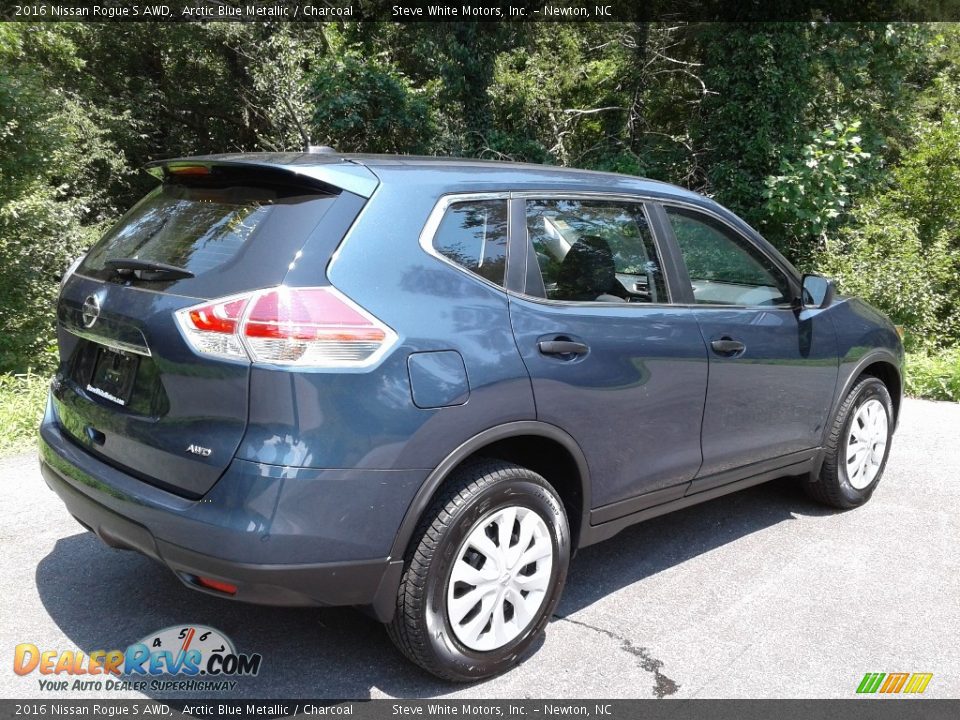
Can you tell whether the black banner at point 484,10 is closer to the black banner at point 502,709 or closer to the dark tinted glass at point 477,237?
the dark tinted glass at point 477,237

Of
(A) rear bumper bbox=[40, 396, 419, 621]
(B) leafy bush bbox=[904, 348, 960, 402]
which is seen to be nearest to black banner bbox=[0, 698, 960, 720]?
(A) rear bumper bbox=[40, 396, 419, 621]

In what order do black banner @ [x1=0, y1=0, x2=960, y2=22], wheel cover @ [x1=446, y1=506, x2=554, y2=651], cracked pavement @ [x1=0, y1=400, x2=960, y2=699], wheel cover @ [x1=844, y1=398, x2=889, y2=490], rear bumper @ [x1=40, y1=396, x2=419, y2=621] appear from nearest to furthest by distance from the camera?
rear bumper @ [x1=40, y1=396, x2=419, y2=621], wheel cover @ [x1=446, y1=506, x2=554, y2=651], cracked pavement @ [x1=0, y1=400, x2=960, y2=699], wheel cover @ [x1=844, y1=398, x2=889, y2=490], black banner @ [x1=0, y1=0, x2=960, y2=22]

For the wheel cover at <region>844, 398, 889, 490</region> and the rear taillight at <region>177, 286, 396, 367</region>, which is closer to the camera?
the rear taillight at <region>177, 286, 396, 367</region>

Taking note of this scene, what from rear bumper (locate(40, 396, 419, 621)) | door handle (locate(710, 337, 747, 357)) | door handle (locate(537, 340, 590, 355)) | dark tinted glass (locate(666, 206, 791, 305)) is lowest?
rear bumper (locate(40, 396, 419, 621))

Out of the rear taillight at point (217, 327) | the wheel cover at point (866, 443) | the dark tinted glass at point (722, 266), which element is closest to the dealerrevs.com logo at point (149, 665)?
the rear taillight at point (217, 327)

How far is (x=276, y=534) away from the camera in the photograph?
2.62 m

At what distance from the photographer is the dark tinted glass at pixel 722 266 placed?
13.2 feet

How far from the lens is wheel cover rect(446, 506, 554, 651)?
3.02m

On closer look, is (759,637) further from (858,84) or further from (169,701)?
(858,84)

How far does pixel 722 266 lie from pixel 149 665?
3025mm

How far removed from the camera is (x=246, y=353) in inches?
104

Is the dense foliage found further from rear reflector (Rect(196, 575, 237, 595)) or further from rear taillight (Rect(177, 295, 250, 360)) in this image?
rear reflector (Rect(196, 575, 237, 595))

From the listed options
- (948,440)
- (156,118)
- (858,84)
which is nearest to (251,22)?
A: (156,118)

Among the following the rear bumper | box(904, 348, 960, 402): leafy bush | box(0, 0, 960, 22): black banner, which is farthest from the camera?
box(0, 0, 960, 22): black banner
